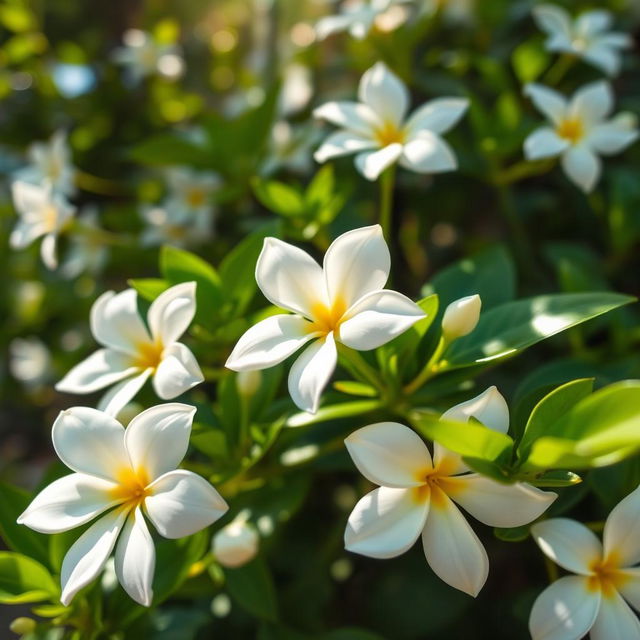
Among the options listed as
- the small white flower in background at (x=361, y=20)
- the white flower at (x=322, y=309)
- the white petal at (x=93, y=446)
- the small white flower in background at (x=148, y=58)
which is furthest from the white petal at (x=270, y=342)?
the small white flower in background at (x=148, y=58)

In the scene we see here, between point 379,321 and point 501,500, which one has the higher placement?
point 379,321

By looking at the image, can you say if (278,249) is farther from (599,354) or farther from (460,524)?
(599,354)

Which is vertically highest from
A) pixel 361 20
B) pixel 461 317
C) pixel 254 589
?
pixel 361 20

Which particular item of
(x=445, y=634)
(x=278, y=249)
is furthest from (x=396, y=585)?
(x=278, y=249)

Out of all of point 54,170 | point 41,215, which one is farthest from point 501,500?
point 54,170

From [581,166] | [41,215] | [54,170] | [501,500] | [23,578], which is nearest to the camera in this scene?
[501,500]

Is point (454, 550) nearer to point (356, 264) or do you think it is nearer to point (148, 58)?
point (356, 264)

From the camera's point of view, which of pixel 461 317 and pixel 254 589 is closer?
pixel 461 317

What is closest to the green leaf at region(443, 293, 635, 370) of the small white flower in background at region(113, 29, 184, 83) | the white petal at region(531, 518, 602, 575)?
the white petal at region(531, 518, 602, 575)

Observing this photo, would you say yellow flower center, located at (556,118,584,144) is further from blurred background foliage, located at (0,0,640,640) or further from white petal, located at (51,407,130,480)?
white petal, located at (51,407,130,480)
